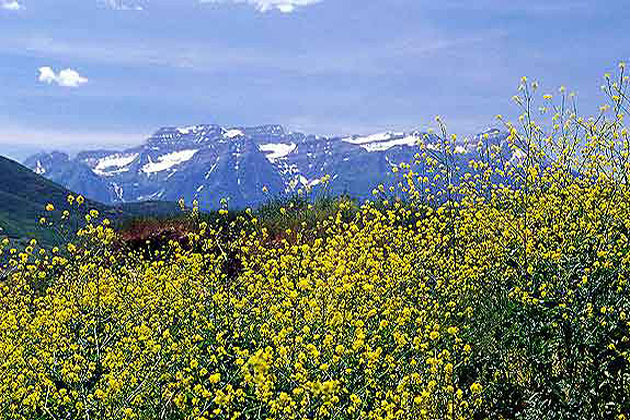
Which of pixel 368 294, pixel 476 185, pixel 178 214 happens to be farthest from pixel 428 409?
pixel 178 214

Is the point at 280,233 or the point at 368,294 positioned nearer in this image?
the point at 368,294

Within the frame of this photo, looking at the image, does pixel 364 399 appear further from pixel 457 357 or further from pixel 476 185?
pixel 476 185

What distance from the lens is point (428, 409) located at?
4.62 m

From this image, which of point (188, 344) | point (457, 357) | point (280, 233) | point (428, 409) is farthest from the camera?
point (280, 233)

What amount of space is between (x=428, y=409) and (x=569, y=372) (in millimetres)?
1177

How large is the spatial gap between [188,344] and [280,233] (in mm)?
7035

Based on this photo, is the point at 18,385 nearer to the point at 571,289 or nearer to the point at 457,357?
the point at 457,357

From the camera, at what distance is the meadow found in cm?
489

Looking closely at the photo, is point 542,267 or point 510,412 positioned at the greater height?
point 542,267

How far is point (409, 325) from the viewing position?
6.21 metres

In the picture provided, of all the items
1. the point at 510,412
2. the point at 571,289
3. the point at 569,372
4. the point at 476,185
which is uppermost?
the point at 476,185

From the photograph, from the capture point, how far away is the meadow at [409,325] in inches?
193

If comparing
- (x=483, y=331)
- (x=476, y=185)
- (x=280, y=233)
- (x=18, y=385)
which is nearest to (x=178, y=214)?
(x=280, y=233)

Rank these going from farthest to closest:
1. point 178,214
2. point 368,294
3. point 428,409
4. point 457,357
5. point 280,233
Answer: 1. point 178,214
2. point 280,233
3. point 368,294
4. point 457,357
5. point 428,409
